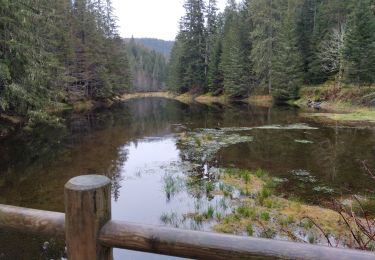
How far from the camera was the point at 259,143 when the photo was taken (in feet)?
55.9

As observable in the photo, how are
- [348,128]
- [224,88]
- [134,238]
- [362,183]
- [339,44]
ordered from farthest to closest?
[224,88] < [339,44] < [348,128] < [362,183] < [134,238]

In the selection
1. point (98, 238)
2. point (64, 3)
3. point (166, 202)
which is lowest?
point (166, 202)

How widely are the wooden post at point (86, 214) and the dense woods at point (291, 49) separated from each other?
34.9 meters

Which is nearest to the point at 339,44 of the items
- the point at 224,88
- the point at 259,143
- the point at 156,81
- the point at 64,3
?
the point at 224,88

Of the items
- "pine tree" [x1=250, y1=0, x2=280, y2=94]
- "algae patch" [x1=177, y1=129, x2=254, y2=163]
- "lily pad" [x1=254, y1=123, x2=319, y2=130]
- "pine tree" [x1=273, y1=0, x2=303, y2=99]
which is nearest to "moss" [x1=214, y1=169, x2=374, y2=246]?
"algae patch" [x1=177, y1=129, x2=254, y2=163]

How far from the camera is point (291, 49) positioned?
40906 millimetres

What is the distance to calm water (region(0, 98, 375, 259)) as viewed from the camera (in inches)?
330

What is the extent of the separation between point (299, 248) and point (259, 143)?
51.1 feet

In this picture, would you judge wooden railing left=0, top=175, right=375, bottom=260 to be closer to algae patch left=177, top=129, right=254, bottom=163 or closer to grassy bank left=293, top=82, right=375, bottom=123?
algae patch left=177, top=129, right=254, bottom=163

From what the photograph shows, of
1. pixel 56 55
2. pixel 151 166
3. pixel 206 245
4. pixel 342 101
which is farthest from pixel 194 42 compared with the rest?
pixel 206 245

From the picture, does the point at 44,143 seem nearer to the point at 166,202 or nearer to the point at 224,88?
the point at 166,202

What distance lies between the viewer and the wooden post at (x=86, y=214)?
195 centimetres

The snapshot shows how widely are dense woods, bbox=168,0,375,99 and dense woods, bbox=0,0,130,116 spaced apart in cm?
1539

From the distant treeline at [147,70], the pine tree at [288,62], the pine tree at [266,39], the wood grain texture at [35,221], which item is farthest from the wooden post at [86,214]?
the distant treeline at [147,70]
